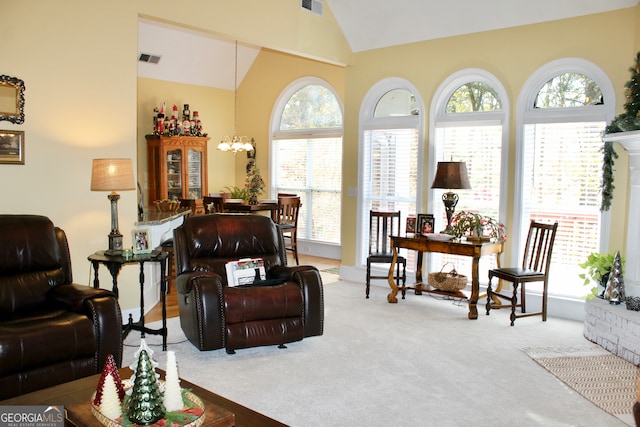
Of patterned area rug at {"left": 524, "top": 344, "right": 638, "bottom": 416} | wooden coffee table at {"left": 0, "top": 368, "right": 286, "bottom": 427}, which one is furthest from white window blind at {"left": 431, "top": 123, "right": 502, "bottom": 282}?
wooden coffee table at {"left": 0, "top": 368, "right": 286, "bottom": 427}

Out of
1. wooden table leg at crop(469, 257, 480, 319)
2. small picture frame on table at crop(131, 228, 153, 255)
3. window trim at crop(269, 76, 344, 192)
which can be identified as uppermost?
window trim at crop(269, 76, 344, 192)

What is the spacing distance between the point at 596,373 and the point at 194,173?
264 inches

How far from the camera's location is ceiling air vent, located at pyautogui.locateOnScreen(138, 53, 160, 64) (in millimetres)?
8195

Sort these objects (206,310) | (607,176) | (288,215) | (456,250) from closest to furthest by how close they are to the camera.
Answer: (206,310), (607,176), (456,250), (288,215)

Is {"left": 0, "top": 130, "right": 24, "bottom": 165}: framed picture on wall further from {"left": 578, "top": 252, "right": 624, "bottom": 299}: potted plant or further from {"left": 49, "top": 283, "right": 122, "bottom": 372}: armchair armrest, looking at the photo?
{"left": 578, "top": 252, "right": 624, "bottom": 299}: potted plant

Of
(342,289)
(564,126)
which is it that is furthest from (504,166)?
(342,289)

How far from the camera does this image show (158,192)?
8.59 metres

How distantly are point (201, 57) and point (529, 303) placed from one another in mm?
6052

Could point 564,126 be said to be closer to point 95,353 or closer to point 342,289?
point 342,289

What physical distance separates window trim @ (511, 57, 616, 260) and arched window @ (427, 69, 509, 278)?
149 millimetres

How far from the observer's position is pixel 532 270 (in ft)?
17.9

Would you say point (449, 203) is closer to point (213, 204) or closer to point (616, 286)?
point (616, 286)

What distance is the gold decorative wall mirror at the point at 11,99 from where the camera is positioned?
4.18m

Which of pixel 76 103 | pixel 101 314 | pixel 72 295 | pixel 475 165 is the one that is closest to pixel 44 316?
pixel 72 295
